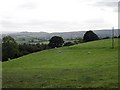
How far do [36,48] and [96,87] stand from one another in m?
92.4

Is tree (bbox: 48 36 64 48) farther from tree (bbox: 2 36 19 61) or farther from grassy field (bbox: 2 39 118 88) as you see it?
grassy field (bbox: 2 39 118 88)

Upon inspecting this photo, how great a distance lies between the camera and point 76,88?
16156 millimetres

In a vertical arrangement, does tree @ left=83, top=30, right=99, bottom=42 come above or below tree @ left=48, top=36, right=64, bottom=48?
above

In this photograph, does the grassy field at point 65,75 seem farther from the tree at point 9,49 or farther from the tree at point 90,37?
the tree at point 90,37

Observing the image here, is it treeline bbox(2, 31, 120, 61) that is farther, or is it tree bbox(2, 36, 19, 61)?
treeline bbox(2, 31, 120, 61)

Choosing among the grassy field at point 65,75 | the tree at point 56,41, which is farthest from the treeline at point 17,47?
the grassy field at point 65,75

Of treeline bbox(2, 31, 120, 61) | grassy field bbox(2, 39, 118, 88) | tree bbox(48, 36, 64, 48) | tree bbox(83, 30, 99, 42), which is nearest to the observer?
grassy field bbox(2, 39, 118, 88)

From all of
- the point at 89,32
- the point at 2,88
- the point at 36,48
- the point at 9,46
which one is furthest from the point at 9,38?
the point at 2,88

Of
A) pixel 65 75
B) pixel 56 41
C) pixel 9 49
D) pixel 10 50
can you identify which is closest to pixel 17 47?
pixel 9 49

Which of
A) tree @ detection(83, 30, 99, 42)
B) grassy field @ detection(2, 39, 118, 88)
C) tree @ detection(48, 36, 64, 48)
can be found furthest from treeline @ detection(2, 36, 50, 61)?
grassy field @ detection(2, 39, 118, 88)

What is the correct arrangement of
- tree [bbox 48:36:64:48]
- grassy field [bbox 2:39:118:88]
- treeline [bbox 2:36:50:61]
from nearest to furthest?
grassy field [bbox 2:39:118:88], treeline [bbox 2:36:50:61], tree [bbox 48:36:64:48]

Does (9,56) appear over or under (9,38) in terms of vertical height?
under

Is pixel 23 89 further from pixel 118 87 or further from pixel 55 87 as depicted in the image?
pixel 118 87

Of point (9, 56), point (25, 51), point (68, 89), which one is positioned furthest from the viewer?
point (25, 51)
